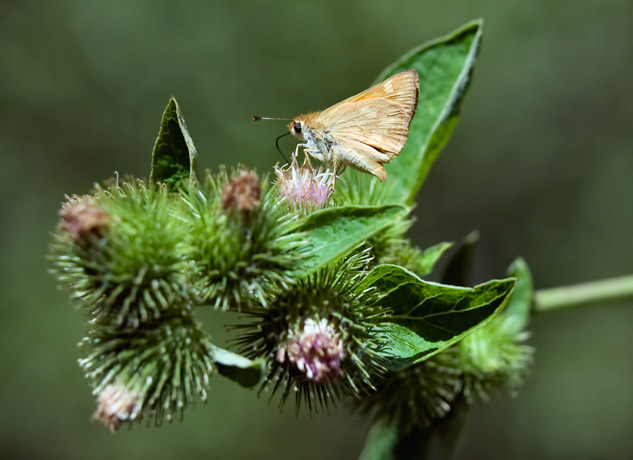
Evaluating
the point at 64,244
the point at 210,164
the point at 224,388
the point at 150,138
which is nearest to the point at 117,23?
the point at 150,138

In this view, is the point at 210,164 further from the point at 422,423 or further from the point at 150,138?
the point at 422,423

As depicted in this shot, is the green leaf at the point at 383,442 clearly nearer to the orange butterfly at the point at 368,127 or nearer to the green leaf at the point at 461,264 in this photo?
the green leaf at the point at 461,264

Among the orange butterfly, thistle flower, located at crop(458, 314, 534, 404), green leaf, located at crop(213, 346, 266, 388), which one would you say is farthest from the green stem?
green leaf, located at crop(213, 346, 266, 388)

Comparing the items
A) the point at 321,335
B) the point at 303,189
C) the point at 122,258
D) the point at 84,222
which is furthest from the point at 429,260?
the point at 84,222

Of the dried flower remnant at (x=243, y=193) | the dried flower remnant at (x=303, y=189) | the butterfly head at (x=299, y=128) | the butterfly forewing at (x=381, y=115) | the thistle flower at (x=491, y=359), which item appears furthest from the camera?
the butterfly head at (x=299, y=128)

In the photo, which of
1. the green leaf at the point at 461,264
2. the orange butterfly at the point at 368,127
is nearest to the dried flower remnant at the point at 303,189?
the orange butterfly at the point at 368,127

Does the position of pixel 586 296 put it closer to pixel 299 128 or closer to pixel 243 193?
pixel 299 128
